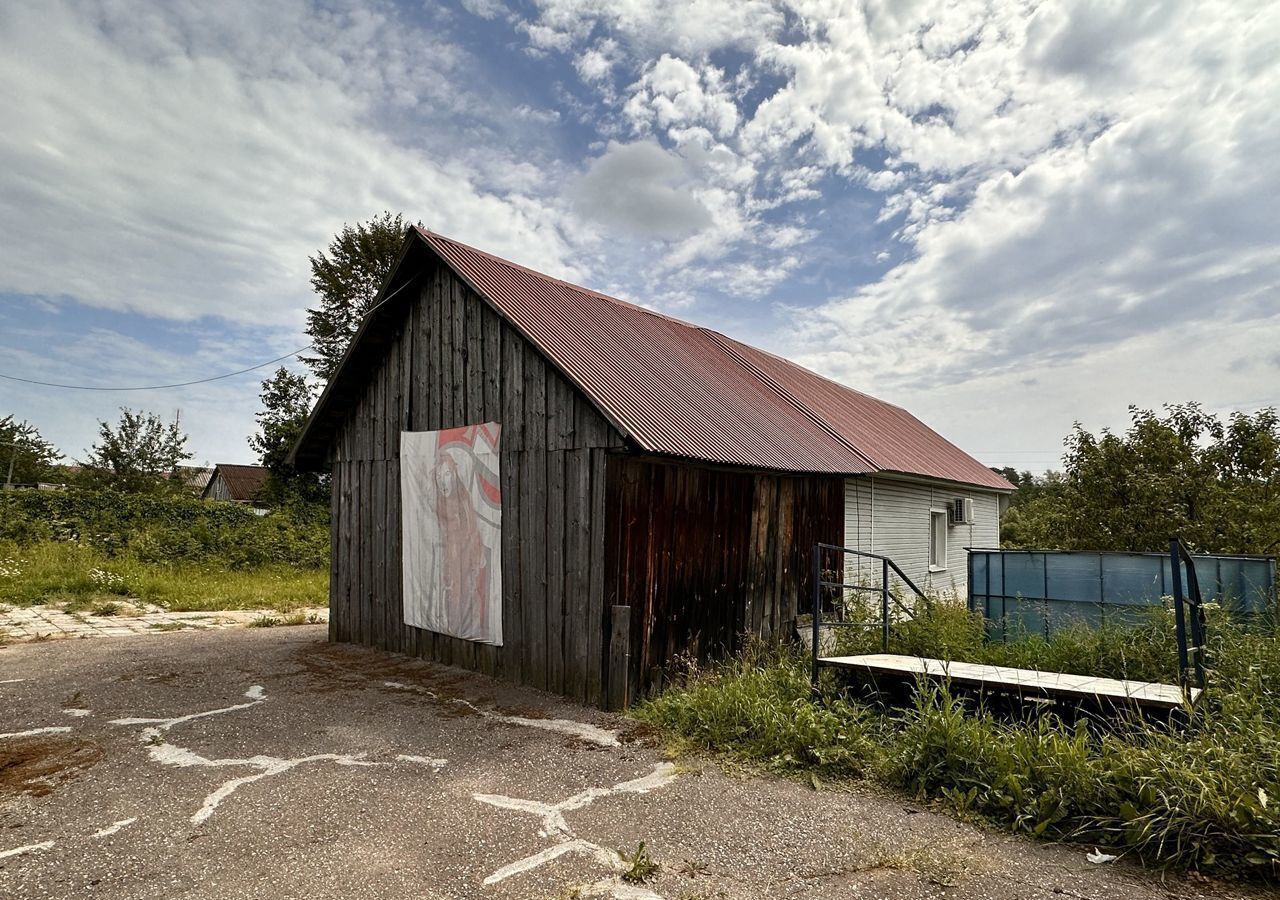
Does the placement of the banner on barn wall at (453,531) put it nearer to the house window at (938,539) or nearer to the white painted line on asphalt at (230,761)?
the white painted line on asphalt at (230,761)

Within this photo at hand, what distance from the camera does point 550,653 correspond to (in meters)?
7.30

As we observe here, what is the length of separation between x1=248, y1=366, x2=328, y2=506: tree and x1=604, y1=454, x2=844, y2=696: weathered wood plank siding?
68.9 feet

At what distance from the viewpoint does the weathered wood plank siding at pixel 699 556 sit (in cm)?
691

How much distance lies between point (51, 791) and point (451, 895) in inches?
129

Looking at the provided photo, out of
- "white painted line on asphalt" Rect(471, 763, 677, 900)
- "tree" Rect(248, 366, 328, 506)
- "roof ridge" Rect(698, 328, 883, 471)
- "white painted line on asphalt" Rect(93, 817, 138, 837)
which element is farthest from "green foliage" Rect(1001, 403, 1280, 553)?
"tree" Rect(248, 366, 328, 506)

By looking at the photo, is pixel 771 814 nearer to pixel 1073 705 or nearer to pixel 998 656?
pixel 1073 705

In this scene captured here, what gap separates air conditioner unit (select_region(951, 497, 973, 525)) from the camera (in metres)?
15.0

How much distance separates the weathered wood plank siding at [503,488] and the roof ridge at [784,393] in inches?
222

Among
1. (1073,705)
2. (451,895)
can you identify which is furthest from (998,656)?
(451,895)

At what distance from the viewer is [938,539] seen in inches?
583

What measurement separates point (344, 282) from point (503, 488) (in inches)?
941

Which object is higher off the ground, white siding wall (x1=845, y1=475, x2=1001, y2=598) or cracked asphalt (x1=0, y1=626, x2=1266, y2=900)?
white siding wall (x1=845, y1=475, x2=1001, y2=598)

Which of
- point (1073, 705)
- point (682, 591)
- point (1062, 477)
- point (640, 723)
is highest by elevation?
point (1062, 477)

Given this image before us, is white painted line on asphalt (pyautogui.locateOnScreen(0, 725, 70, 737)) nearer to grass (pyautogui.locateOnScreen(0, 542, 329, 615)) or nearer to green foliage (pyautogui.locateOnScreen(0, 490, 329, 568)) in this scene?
grass (pyautogui.locateOnScreen(0, 542, 329, 615))
